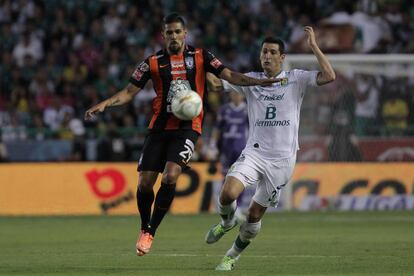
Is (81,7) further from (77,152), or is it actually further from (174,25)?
(174,25)

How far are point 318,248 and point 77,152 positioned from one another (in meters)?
9.69

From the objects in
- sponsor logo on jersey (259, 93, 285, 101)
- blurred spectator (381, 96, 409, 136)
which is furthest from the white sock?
blurred spectator (381, 96, 409, 136)

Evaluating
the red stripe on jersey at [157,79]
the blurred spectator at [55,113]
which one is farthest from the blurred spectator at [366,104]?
the red stripe on jersey at [157,79]

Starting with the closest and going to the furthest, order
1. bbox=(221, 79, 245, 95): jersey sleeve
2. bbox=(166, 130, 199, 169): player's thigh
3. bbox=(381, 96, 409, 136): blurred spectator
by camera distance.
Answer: bbox=(166, 130, 199, 169): player's thigh, bbox=(221, 79, 245, 95): jersey sleeve, bbox=(381, 96, 409, 136): blurred spectator

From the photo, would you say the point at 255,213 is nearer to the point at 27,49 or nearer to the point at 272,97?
the point at 272,97

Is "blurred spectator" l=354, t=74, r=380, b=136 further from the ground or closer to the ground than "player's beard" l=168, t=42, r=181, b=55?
closer to the ground

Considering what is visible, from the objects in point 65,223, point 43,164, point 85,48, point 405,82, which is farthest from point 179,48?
point 85,48

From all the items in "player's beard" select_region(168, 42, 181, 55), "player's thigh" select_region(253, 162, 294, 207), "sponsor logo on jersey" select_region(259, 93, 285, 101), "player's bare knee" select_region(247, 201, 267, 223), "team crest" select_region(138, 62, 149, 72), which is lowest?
"player's bare knee" select_region(247, 201, 267, 223)

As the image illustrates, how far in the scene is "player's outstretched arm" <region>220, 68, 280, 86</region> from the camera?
37.1ft

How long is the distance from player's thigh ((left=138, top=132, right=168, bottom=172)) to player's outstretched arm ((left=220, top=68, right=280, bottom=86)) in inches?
35.6

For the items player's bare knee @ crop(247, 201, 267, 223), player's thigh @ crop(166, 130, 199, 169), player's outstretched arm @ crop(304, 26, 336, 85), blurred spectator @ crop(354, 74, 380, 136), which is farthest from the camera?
blurred spectator @ crop(354, 74, 380, 136)

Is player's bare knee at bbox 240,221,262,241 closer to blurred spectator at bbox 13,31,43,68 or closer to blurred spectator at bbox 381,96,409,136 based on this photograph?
blurred spectator at bbox 381,96,409,136

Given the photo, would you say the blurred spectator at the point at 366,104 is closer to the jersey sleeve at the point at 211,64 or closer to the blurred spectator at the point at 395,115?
the blurred spectator at the point at 395,115

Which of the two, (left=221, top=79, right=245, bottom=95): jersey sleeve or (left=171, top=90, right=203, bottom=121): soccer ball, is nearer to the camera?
(left=171, top=90, right=203, bottom=121): soccer ball
